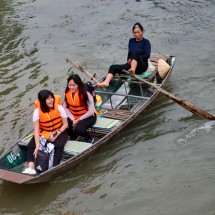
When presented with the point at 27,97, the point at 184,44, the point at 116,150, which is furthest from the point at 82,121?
the point at 184,44

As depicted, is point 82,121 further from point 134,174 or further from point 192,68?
point 192,68

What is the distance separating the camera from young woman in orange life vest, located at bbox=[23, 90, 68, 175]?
22.6 ft

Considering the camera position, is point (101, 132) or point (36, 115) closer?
point (36, 115)

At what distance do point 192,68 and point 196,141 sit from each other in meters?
3.74

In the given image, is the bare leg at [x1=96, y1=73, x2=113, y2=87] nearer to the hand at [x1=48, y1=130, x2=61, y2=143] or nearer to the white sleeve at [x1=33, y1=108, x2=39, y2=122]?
the hand at [x1=48, y1=130, x2=61, y2=143]

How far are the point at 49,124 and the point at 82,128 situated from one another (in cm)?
68

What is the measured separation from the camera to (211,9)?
14.9 m

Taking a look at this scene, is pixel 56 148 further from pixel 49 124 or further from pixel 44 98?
pixel 44 98

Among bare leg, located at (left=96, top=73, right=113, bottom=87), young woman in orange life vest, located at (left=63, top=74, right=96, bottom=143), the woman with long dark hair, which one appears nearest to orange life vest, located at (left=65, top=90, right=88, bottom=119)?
young woman in orange life vest, located at (left=63, top=74, right=96, bottom=143)

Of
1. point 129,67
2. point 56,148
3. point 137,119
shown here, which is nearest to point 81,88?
point 56,148

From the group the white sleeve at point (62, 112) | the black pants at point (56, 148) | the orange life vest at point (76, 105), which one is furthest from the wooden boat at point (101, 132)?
the white sleeve at point (62, 112)

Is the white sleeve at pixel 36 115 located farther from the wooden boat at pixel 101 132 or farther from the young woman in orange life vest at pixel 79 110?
the young woman in orange life vest at pixel 79 110

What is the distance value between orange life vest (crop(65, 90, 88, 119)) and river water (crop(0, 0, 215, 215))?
0.89 m

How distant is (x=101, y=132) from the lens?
25.3ft
